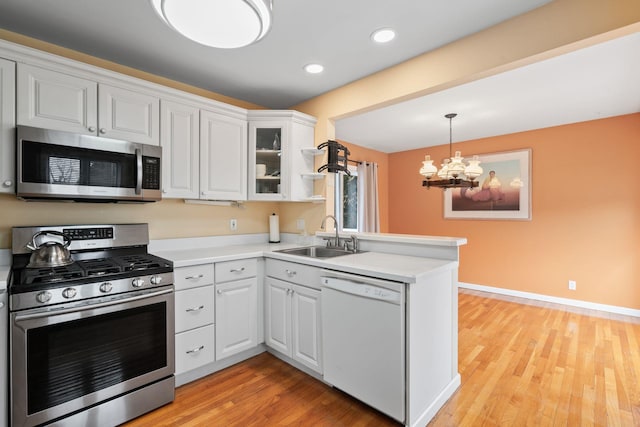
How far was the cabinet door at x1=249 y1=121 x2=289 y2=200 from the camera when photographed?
9.38 feet

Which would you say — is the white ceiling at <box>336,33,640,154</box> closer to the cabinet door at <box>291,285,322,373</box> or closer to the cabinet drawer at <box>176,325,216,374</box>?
the cabinet door at <box>291,285,322,373</box>

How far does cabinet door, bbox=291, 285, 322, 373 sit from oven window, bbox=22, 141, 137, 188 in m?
1.45

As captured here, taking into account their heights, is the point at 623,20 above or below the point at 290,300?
above

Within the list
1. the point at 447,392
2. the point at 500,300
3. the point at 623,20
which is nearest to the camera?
the point at 623,20

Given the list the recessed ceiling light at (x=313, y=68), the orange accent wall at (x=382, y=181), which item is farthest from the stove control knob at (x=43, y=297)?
the orange accent wall at (x=382, y=181)

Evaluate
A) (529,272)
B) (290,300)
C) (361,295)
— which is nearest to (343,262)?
(361,295)

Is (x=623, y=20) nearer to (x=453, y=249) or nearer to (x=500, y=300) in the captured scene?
(x=453, y=249)

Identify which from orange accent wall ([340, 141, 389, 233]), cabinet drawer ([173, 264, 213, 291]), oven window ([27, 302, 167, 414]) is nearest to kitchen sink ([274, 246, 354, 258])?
cabinet drawer ([173, 264, 213, 291])

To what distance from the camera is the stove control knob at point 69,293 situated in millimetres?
1568

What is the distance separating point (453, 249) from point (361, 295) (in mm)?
750

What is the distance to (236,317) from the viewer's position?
2.40 meters

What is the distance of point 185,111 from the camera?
2.42 meters

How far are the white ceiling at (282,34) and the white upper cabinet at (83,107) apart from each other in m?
0.34

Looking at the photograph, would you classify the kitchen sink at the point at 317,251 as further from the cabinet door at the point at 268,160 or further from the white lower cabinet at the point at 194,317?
the white lower cabinet at the point at 194,317
